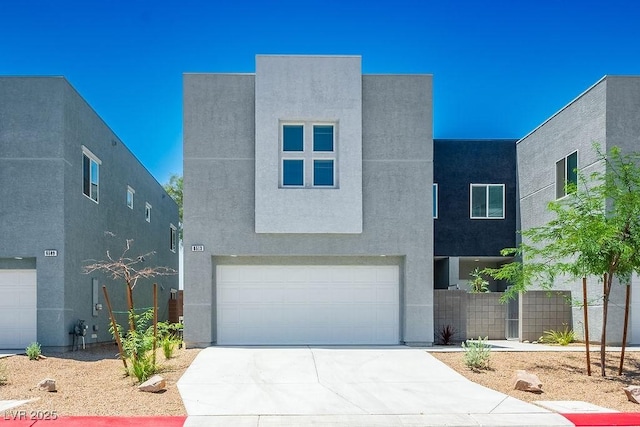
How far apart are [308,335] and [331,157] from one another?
455 centimetres

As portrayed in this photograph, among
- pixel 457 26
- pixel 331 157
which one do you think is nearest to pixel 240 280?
pixel 331 157

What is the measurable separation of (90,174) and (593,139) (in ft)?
47.1

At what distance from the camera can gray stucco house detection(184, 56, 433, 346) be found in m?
15.2

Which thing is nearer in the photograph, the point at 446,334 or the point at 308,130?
the point at 308,130

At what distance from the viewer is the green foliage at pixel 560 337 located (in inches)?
650

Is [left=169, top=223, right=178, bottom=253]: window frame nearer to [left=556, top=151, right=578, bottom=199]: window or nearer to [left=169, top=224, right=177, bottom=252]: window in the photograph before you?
[left=169, top=224, right=177, bottom=252]: window

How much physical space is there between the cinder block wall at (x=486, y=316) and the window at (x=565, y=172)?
12.2 ft

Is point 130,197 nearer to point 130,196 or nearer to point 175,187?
point 130,196

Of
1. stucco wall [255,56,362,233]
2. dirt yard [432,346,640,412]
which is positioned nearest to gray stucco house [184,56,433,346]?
stucco wall [255,56,362,233]

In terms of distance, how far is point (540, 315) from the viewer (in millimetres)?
17156

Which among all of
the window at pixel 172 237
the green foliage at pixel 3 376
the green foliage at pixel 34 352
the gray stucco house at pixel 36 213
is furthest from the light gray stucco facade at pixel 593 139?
the window at pixel 172 237

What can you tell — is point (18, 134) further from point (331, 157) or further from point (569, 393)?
point (569, 393)

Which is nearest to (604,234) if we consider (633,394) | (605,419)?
(633,394)

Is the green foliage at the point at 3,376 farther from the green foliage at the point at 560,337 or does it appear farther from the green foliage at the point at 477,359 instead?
the green foliage at the point at 560,337
